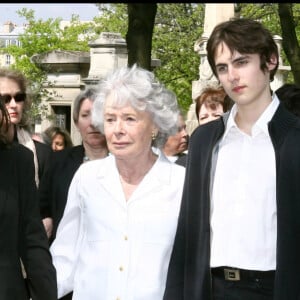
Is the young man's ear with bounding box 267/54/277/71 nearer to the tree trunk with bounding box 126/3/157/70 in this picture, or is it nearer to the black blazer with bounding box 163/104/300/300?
the black blazer with bounding box 163/104/300/300

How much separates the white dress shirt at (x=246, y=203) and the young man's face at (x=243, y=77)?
100 mm

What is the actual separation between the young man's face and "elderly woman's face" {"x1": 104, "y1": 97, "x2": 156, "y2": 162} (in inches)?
24.2

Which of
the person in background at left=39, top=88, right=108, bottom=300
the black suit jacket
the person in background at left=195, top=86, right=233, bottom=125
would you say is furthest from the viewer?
the black suit jacket

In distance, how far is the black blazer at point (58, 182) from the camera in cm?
616

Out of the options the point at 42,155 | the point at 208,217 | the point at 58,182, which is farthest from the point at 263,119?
the point at 42,155

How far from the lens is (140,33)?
50.9ft

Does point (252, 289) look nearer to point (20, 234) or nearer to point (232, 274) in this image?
point (232, 274)

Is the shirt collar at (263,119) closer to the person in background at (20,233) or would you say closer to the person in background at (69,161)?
the person in background at (20,233)

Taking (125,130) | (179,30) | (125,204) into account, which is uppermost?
(179,30)

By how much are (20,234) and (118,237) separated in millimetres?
477

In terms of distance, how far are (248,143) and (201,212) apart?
37 centimetres

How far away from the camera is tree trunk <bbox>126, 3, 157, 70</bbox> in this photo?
15.2 metres

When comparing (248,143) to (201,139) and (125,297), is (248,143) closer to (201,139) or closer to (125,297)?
(201,139)

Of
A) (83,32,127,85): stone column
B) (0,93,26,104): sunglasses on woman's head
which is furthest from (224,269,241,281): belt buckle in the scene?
(83,32,127,85): stone column
